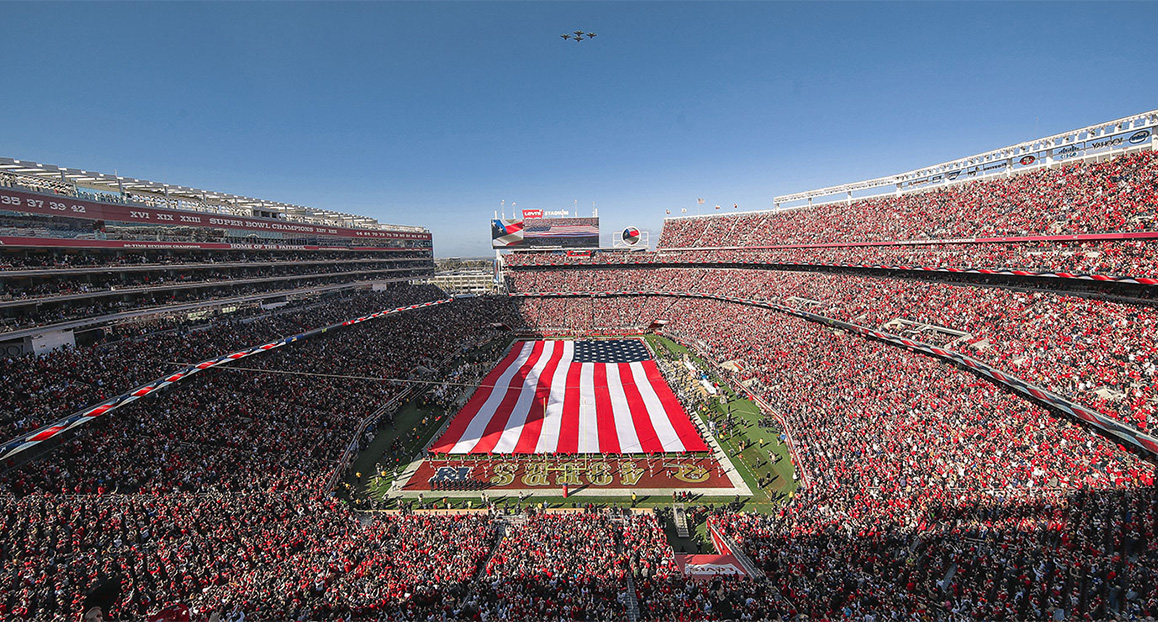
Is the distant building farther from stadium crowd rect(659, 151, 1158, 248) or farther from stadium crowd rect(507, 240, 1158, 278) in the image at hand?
stadium crowd rect(659, 151, 1158, 248)

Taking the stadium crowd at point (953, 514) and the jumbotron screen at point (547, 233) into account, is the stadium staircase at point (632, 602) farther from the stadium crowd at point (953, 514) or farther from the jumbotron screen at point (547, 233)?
the jumbotron screen at point (547, 233)

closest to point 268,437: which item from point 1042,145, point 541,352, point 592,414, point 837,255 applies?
point 592,414

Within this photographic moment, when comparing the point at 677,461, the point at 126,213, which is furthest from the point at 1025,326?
the point at 126,213

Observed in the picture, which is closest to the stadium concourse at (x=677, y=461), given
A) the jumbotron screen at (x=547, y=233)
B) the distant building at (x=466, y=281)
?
the jumbotron screen at (x=547, y=233)

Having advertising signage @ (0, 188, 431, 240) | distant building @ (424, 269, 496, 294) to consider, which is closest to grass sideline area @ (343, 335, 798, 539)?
advertising signage @ (0, 188, 431, 240)

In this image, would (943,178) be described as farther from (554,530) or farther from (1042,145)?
(554,530)

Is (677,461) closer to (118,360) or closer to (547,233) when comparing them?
(118,360)

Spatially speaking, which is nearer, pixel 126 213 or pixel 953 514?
pixel 953 514
